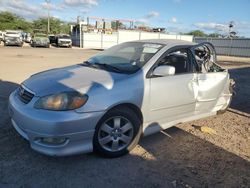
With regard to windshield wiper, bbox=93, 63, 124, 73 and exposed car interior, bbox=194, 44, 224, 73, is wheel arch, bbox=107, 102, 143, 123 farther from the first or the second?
exposed car interior, bbox=194, 44, 224, 73

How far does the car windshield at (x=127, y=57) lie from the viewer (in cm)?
430

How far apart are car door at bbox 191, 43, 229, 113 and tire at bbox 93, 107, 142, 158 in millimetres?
1528

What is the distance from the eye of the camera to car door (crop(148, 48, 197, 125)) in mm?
A: 4207

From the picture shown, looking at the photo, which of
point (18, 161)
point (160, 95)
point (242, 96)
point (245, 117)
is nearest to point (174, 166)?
point (160, 95)

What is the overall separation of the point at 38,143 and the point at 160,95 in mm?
1866

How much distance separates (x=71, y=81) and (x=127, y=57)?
4.02ft

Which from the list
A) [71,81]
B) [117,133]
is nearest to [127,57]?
[71,81]

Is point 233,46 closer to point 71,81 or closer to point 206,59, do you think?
point 206,59

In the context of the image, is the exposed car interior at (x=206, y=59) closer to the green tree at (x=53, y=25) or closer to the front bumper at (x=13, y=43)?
the front bumper at (x=13, y=43)

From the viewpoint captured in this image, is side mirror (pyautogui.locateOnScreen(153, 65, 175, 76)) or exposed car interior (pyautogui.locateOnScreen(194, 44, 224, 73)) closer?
side mirror (pyautogui.locateOnScreen(153, 65, 175, 76))

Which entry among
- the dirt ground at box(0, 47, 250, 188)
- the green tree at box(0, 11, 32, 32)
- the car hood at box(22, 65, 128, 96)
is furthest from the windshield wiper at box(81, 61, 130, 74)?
the green tree at box(0, 11, 32, 32)

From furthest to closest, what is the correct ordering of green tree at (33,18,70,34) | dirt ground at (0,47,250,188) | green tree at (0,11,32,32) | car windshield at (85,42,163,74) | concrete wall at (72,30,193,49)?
green tree at (33,18,70,34) → green tree at (0,11,32,32) → concrete wall at (72,30,193,49) → car windshield at (85,42,163,74) → dirt ground at (0,47,250,188)

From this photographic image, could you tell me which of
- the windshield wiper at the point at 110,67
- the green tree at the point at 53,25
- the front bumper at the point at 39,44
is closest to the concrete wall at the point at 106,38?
the front bumper at the point at 39,44

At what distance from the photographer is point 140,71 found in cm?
409
